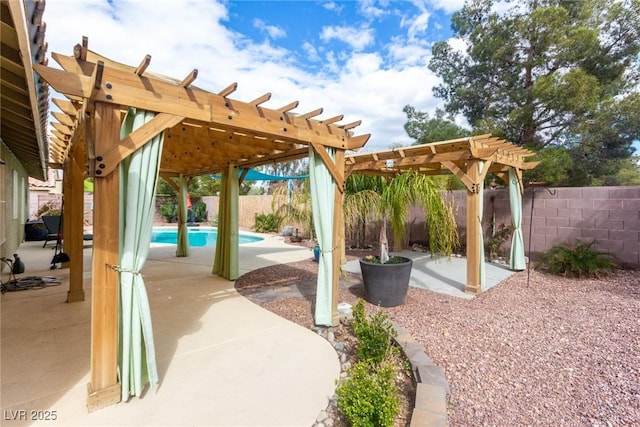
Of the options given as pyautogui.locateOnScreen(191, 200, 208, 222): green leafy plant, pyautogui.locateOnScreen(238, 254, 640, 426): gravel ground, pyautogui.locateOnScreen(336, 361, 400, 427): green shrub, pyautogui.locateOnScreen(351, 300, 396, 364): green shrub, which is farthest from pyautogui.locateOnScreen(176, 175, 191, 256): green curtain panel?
pyautogui.locateOnScreen(191, 200, 208, 222): green leafy plant

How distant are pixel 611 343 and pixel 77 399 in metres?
4.99

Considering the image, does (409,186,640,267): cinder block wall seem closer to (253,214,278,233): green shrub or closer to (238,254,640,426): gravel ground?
(238,254,640,426): gravel ground

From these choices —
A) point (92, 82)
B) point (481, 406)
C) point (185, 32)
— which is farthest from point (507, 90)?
point (92, 82)

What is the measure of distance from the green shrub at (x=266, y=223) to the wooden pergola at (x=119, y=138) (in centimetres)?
912

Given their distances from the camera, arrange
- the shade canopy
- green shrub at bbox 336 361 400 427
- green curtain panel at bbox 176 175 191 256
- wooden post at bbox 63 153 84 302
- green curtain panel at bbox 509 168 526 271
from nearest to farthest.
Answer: green shrub at bbox 336 361 400 427
the shade canopy
wooden post at bbox 63 153 84 302
green curtain panel at bbox 509 168 526 271
green curtain panel at bbox 176 175 191 256

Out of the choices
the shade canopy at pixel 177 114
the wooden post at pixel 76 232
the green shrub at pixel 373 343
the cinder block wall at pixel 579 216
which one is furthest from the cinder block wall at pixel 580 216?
the wooden post at pixel 76 232

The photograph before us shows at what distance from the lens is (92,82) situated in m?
2.02

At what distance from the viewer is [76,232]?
166 inches

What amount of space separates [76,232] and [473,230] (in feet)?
20.0

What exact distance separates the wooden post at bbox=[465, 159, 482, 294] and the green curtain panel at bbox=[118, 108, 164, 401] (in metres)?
4.73

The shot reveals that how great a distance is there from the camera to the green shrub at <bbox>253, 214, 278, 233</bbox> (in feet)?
46.4

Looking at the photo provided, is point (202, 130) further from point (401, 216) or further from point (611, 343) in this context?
point (611, 343)

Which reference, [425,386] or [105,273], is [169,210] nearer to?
[105,273]

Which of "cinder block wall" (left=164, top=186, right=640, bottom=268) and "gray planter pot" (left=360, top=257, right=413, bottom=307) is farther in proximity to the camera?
"cinder block wall" (left=164, top=186, right=640, bottom=268)
